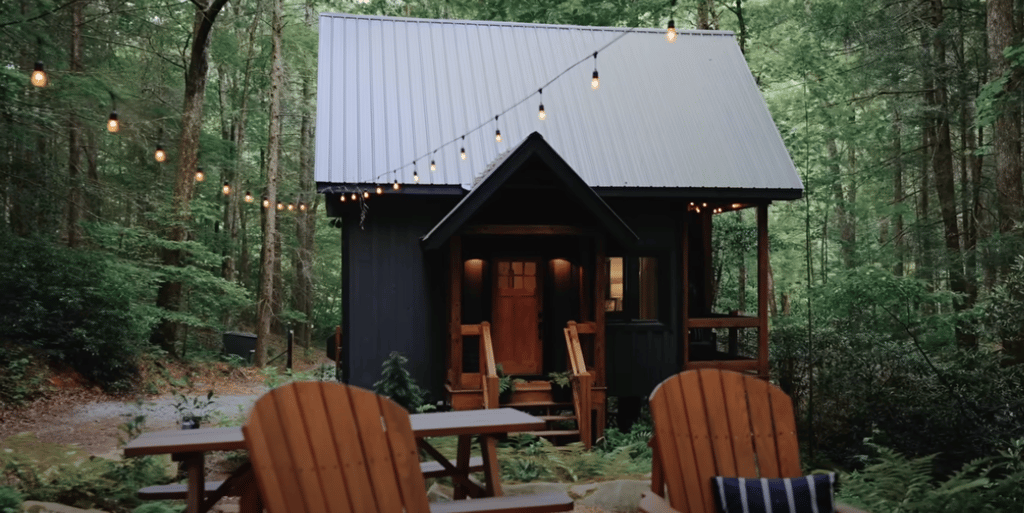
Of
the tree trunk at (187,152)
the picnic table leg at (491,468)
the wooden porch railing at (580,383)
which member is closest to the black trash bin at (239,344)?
the tree trunk at (187,152)

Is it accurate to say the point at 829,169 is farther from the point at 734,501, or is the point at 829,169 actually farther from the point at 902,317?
the point at 734,501

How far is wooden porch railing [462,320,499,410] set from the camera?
9336 millimetres

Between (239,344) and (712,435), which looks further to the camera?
(239,344)

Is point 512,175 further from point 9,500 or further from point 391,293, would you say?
point 9,500

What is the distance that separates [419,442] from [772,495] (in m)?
2.30

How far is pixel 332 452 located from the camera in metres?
3.04

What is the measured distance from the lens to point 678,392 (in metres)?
3.62

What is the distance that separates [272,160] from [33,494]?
12.9 meters

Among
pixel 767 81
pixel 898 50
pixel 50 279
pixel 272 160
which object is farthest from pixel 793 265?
pixel 50 279

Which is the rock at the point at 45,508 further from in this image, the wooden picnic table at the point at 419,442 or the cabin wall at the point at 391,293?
the cabin wall at the point at 391,293

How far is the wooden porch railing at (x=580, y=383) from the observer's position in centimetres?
953

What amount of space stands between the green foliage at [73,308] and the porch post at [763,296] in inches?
422

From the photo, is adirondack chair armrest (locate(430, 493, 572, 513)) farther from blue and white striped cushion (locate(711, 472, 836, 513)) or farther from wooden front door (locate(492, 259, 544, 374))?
wooden front door (locate(492, 259, 544, 374))

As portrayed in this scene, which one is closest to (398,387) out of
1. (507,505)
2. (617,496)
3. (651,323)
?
(617,496)
